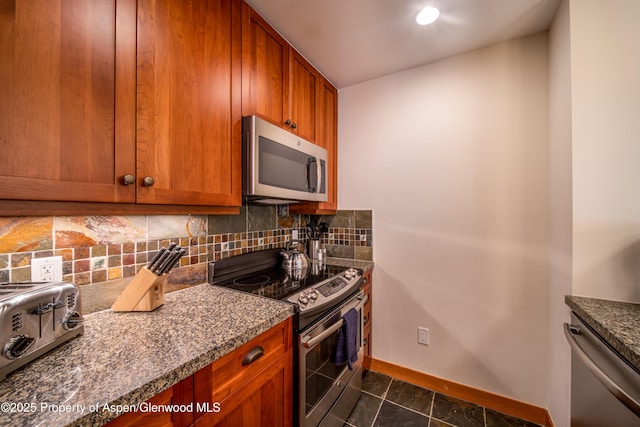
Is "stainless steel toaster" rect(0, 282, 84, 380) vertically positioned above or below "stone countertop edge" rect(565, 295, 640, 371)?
above

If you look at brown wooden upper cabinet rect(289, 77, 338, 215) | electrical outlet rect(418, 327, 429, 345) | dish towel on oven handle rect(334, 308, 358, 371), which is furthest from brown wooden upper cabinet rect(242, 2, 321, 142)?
electrical outlet rect(418, 327, 429, 345)

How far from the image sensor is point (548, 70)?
59.4 inches

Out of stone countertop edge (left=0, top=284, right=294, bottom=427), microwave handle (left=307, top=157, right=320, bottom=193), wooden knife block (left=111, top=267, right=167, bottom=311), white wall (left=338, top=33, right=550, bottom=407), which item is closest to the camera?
stone countertop edge (left=0, top=284, right=294, bottom=427)

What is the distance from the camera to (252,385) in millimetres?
896

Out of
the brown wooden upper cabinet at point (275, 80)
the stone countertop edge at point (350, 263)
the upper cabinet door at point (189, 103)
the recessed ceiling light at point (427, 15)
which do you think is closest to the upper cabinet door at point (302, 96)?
the brown wooden upper cabinet at point (275, 80)

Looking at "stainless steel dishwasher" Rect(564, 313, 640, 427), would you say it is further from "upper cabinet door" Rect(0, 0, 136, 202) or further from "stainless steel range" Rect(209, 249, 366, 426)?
"upper cabinet door" Rect(0, 0, 136, 202)

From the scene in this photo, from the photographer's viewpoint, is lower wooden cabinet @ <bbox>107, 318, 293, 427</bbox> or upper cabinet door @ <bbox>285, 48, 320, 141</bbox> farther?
upper cabinet door @ <bbox>285, 48, 320, 141</bbox>

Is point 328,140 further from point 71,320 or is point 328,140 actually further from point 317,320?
point 71,320

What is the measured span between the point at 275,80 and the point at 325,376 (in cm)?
168

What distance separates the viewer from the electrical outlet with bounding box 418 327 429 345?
1852 mm

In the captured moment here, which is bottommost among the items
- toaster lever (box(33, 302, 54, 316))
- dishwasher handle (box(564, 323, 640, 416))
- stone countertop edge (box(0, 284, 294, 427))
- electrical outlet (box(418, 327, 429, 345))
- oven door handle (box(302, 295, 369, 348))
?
electrical outlet (box(418, 327, 429, 345))

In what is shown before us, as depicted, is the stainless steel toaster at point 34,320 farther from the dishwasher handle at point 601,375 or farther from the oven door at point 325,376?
the dishwasher handle at point 601,375

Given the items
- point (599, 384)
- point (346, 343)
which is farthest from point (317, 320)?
point (599, 384)

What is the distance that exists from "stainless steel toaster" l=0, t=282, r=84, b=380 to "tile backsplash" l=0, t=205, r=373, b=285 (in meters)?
0.22
